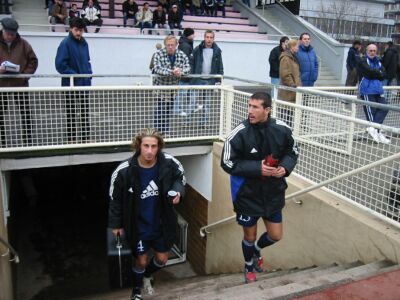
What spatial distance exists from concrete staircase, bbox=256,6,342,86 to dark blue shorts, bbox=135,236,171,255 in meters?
12.7

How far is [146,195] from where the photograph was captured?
394cm

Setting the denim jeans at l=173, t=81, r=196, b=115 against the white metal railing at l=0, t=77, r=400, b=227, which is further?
the denim jeans at l=173, t=81, r=196, b=115

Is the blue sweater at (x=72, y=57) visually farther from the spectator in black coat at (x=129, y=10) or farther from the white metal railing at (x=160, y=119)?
the spectator in black coat at (x=129, y=10)

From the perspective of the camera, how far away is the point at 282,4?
20.0 metres

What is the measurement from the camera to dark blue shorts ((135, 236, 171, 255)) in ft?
13.6

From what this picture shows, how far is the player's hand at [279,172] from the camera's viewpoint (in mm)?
3686

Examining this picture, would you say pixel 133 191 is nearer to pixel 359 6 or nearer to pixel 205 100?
pixel 205 100

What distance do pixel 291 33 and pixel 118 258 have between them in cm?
1669

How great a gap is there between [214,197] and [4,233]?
3287 millimetres

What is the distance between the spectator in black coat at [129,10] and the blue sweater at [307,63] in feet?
31.4

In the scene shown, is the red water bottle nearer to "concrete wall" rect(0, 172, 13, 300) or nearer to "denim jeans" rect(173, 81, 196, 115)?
"denim jeans" rect(173, 81, 196, 115)

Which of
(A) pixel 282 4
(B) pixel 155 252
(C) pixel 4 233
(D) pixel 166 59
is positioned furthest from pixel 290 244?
(A) pixel 282 4

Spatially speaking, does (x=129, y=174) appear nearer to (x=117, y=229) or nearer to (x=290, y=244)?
(x=117, y=229)

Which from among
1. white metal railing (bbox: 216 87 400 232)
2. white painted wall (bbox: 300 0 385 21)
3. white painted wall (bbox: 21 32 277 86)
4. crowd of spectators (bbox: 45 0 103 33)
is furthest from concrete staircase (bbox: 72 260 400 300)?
white painted wall (bbox: 300 0 385 21)
